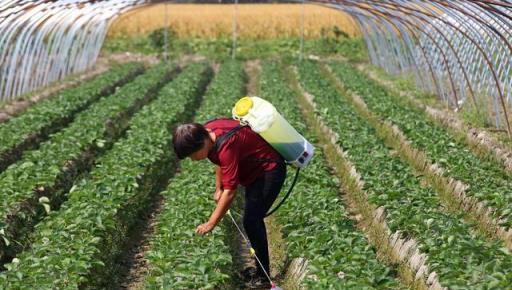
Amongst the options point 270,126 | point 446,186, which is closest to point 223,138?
point 270,126

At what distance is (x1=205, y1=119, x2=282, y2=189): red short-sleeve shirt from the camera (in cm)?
621

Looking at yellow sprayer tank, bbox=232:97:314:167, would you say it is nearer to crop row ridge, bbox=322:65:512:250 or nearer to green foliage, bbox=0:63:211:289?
green foliage, bbox=0:63:211:289

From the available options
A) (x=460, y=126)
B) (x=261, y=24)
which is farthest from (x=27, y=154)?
(x=261, y=24)

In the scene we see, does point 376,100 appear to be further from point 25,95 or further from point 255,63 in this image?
point 255,63

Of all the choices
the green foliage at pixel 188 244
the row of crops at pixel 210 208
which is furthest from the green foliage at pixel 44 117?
the green foliage at pixel 188 244

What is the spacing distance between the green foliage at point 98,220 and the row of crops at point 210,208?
2 centimetres

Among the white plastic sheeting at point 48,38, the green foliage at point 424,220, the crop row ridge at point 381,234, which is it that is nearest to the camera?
the green foliage at point 424,220

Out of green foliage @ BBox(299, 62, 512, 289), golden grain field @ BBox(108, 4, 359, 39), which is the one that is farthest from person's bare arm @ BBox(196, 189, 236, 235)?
golden grain field @ BBox(108, 4, 359, 39)

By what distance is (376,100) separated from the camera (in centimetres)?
1750

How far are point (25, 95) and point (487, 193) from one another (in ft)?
48.8

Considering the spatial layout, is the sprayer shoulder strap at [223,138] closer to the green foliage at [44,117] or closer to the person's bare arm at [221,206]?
the person's bare arm at [221,206]

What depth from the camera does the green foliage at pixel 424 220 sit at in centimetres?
567

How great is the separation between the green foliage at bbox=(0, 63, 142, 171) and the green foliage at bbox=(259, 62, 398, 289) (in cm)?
481

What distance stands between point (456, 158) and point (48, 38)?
55.9 feet
